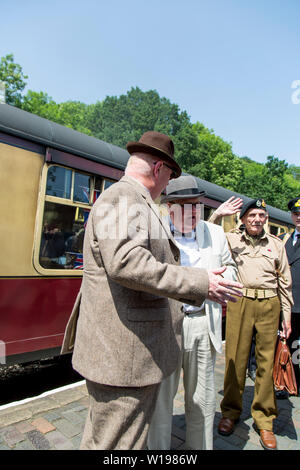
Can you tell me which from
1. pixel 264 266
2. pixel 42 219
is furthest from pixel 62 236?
pixel 264 266

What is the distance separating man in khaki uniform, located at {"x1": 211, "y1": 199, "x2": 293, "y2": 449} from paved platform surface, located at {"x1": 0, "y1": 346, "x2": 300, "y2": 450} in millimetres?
168

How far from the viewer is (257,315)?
112 inches

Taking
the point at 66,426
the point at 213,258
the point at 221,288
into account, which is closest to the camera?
the point at 221,288

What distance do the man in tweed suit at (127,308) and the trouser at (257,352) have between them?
1.53m

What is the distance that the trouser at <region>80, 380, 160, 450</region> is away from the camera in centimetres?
142

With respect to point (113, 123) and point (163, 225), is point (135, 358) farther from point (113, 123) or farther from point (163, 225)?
point (113, 123)

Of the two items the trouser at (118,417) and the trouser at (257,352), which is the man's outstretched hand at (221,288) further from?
the trouser at (257,352)

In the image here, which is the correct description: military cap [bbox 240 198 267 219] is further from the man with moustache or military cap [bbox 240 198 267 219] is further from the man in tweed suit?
the man in tweed suit

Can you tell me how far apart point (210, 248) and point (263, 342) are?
45.0 inches

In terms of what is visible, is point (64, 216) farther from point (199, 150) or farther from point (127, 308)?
point (199, 150)

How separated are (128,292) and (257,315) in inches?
72.9

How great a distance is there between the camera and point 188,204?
2.38 m

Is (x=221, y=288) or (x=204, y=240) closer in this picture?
(x=221, y=288)

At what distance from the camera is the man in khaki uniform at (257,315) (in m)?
2.74
